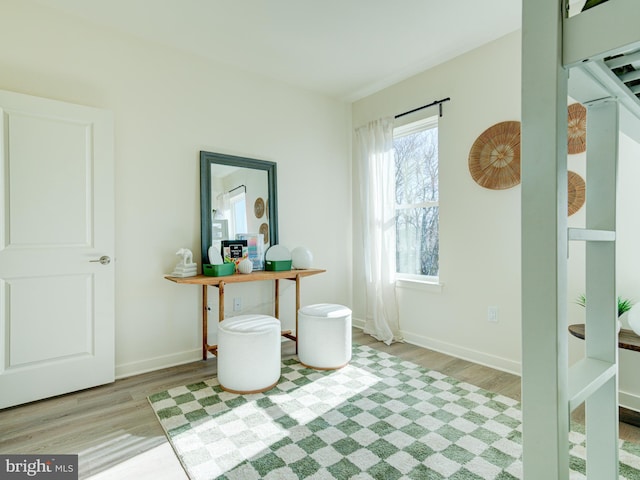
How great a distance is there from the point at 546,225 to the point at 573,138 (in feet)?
7.83

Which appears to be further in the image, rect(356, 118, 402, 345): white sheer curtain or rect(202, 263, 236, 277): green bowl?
rect(356, 118, 402, 345): white sheer curtain

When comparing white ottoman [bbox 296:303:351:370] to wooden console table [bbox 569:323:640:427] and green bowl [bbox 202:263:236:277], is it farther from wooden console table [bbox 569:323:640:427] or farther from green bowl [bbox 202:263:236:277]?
wooden console table [bbox 569:323:640:427]

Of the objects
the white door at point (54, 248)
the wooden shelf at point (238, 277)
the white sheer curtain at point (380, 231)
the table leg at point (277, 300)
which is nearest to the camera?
the white door at point (54, 248)

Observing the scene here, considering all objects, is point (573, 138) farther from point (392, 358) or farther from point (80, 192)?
point (80, 192)

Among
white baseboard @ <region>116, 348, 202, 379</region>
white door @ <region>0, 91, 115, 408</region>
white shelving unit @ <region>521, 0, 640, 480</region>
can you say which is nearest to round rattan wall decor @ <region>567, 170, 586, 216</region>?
white shelving unit @ <region>521, 0, 640, 480</region>

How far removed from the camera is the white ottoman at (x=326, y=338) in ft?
9.36

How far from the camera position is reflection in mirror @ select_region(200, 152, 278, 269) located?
319cm

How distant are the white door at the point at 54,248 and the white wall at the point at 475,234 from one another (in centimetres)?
266

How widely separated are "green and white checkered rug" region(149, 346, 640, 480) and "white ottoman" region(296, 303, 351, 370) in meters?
0.14

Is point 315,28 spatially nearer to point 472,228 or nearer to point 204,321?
point 472,228

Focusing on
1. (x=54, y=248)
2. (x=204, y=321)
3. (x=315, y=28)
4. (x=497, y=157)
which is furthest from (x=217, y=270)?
(x=497, y=157)

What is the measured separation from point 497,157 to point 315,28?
1.72 meters

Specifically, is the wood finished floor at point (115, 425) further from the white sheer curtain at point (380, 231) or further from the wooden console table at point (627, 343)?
the white sheer curtain at point (380, 231)

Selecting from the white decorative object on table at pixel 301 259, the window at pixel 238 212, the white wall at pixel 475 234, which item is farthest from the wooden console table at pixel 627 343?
the window at pixel 238 212
